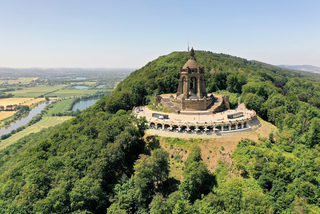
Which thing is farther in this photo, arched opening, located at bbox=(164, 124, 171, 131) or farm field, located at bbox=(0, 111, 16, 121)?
farm field, located at bbox=(0, 111, 16, 121)

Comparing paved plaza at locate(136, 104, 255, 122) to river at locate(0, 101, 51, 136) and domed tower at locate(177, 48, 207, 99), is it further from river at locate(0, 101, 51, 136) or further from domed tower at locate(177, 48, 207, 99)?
river at locate(0, 101, 51, 136)

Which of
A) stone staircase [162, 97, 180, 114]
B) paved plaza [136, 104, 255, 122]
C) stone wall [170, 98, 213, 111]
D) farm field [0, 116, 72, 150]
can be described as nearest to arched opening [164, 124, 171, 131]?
paved plaza [136, 104, 255, 122]

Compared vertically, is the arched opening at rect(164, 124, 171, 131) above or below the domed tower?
below

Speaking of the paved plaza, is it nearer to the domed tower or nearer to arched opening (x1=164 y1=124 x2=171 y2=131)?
arched opening (x1=164 y1=124 x2=171 y2=131)

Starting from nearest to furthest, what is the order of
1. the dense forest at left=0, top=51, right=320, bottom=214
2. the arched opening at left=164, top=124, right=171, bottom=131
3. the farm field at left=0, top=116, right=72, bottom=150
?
the dense forest at left=0, top=51, right=320, bottom=214 < the arched opening at left=164, top=124, right=171, bottom=131 < the farm field at left=0, top=116, right=72, bottom=150

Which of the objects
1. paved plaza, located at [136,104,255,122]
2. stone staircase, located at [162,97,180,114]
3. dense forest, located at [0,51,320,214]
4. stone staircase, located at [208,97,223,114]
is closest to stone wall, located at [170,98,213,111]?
stone staircase, located at [208,97,223,114]

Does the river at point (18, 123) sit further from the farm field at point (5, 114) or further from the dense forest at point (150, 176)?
the dense forest at point (150, 176)

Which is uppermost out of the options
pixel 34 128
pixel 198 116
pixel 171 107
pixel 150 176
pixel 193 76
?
pixel 193 76

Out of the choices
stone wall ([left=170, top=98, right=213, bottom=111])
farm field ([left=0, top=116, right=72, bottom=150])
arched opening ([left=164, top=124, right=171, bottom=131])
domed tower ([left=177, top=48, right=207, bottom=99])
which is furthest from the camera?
farm field ([left=0, top=116, right=72, bottom=150])

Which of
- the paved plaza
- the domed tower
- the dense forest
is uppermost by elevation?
the domed tower

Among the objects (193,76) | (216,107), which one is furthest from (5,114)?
(216,107)

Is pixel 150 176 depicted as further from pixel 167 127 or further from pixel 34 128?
pixel 34 128

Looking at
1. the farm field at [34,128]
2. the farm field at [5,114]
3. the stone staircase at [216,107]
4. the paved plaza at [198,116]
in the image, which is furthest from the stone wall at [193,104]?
the farm field at [5,114]
